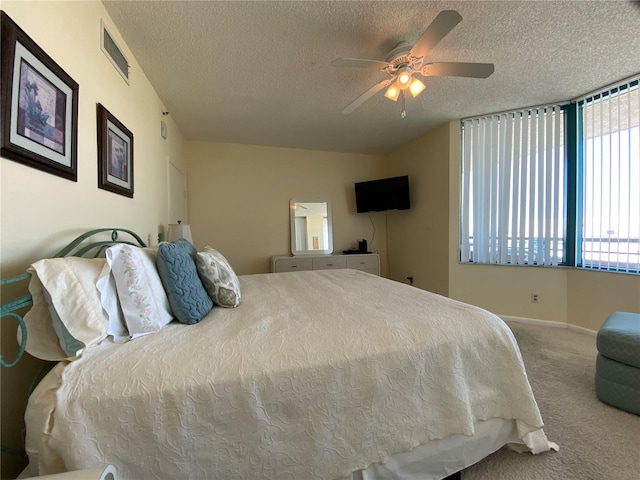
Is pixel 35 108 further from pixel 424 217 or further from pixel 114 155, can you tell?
pixel 424 217

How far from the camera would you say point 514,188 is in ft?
10.3

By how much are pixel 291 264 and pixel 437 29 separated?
3.22 m

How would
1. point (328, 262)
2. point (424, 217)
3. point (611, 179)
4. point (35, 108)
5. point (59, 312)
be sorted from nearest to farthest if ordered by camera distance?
point (59, 312), point (35, 108), point (611, 179), point (424, 217), point (328, 262)

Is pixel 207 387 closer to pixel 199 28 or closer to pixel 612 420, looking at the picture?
pixel 199 28

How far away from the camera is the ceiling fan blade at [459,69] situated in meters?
1.68

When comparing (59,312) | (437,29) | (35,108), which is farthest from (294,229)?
(59,312)

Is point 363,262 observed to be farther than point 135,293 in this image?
Yes

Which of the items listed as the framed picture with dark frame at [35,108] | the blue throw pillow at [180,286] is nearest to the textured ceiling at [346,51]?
the framed picture with dark frame at [35,108]

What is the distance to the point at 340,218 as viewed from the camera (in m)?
4.57

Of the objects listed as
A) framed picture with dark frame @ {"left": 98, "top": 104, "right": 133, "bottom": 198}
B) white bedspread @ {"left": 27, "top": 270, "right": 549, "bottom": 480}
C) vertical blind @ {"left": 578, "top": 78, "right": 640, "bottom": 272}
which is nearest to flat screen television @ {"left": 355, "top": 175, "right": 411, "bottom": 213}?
vertical blind @ {"left": 578, "top": 78, "right": 640, "bottom": 272}

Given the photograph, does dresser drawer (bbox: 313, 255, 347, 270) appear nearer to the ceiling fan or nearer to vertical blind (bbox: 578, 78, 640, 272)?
the ceiling fan

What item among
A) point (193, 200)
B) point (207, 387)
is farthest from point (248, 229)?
point (207, 387)

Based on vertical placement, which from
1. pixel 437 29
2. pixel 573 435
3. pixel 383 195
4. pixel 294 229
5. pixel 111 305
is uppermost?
pixel 437 29

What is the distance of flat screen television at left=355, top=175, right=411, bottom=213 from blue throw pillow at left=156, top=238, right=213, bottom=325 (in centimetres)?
345
